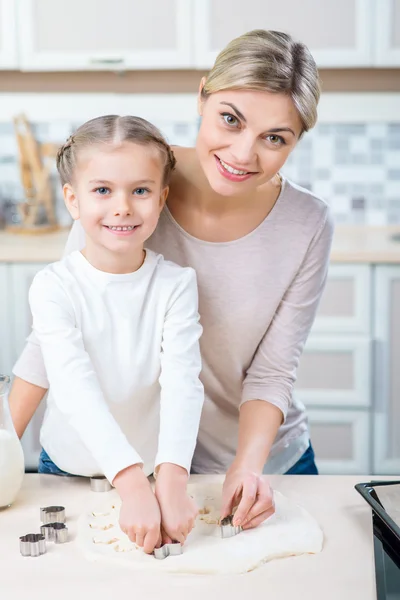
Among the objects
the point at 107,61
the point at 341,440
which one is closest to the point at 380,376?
the point at 341,440

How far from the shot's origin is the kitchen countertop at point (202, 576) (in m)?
0.88

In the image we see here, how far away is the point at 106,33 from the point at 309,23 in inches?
28.0

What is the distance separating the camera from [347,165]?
322 cm

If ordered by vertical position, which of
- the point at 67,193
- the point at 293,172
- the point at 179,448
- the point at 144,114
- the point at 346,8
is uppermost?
the point at 346,8

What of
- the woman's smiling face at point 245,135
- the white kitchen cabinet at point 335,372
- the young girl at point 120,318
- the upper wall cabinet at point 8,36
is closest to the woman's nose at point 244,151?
the woman's smiling face at point 245,135

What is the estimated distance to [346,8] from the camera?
110 inches

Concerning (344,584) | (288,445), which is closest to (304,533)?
(344,584)

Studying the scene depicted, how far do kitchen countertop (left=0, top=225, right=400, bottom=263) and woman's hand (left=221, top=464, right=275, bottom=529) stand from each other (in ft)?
5.52

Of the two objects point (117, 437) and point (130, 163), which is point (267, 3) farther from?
point (117, 437)

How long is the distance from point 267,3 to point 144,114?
2.20 ft

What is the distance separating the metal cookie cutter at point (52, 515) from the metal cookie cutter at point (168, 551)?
159 millimetres

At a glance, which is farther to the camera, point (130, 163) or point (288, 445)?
point (288, 445)

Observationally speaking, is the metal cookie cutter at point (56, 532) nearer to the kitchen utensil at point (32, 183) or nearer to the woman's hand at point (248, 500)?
the woman's hand at point (248, 500)

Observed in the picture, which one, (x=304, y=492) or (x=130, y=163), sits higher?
(x=130, y=163)
